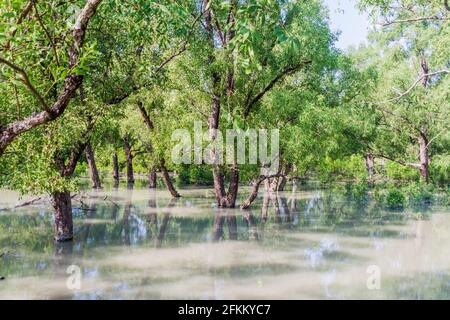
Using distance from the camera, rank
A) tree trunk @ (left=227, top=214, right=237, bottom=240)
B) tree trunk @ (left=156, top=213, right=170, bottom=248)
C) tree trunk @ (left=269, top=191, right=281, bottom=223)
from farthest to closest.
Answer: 1. tree trunk @ (left=269, top=191, right=281, bottom=223)
2. tree trunk @ (left=227, top=214, right=237, bottom=240)
3. tree trunk @ (left=156, top=213, right=170, bottom=248)

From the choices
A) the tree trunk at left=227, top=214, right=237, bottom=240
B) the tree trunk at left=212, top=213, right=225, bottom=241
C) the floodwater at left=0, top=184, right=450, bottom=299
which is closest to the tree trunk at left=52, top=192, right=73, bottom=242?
the floodwater at left=0, top=184, right=450, bottom=299

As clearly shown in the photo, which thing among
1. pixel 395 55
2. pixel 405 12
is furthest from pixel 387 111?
pixel 405 12

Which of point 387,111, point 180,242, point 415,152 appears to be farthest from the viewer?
point 415,152

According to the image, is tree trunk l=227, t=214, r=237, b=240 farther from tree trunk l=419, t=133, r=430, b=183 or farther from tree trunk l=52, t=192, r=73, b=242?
tree trunk l=419, t=133, r=430, b=183

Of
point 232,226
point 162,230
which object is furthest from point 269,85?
point 162,230

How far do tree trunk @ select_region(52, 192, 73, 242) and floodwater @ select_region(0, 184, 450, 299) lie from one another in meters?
0.47

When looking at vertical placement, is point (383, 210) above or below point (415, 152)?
below

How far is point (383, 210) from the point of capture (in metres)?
23.9

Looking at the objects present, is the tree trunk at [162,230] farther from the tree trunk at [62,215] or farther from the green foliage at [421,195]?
the green foliage at [421,195]

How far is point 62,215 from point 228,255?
5.80 metres

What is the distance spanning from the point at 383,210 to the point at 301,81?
27.3 feet

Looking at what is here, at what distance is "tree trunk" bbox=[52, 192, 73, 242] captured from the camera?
14.2 meters

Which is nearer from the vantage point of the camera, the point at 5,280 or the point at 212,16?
the point at 5,280
